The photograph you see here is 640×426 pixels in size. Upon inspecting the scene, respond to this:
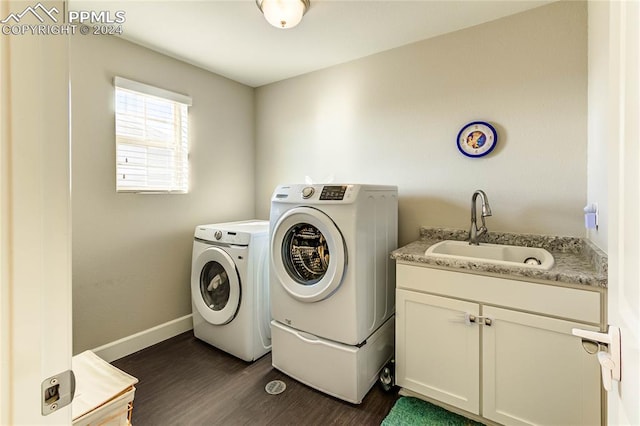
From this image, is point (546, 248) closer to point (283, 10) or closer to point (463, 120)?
point (463, 120)

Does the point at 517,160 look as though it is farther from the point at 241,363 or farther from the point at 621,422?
the point at 241,363

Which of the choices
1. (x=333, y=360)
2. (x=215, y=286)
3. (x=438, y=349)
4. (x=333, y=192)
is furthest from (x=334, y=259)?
(x=215, y=286)

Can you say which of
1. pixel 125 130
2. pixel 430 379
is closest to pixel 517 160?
pixel 430 379

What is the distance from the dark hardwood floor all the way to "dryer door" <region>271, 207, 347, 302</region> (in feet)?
2.03

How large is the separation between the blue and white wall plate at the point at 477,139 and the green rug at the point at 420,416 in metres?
1.63

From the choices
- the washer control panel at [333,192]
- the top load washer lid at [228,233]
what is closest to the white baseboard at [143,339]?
the top load washer lid at [228,233]

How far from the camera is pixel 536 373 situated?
56.1 inches

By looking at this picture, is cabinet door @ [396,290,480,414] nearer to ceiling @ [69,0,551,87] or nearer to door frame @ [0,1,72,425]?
door frame @ [0,1,72,425]

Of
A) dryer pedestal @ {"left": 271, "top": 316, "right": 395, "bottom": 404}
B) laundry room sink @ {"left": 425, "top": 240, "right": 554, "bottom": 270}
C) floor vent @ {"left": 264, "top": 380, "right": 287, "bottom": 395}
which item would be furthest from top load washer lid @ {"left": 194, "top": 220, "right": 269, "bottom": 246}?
laundry room sink @ {"left": 425, "top": 240, "right": 554, "bottom": 270}

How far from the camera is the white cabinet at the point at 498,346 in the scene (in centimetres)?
133

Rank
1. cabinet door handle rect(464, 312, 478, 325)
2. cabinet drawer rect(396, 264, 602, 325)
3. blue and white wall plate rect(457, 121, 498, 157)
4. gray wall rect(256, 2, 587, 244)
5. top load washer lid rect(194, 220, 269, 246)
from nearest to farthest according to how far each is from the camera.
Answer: cabinet drawer rect(396, 264, 602, 325) < cabinet door handle rect(464, 312, 478, 325) < gray wall rect(256, 2, 587, 244) < blue and white wall plate rect(457, 121, 498, 157) < top load washer lid rect(194, 220, 269, 246)

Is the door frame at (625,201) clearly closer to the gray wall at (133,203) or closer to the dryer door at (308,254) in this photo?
the dryer door at (308,254)

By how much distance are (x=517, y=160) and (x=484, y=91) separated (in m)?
0.53

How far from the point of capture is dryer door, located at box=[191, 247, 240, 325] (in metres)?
2.21
